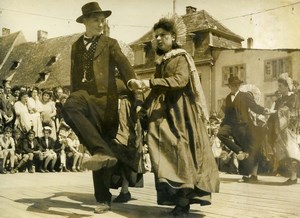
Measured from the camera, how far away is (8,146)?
7.27 meters

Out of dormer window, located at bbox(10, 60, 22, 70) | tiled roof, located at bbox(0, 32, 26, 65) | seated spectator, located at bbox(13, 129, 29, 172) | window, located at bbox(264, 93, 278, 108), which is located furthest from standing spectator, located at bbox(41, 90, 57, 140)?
tiled roof, located at bbox(0, 32, 26, 65)

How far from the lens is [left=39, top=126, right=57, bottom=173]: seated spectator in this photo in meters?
7.69

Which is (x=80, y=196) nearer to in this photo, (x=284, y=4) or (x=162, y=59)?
(x=162, y=59)

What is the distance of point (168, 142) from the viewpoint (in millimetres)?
3170

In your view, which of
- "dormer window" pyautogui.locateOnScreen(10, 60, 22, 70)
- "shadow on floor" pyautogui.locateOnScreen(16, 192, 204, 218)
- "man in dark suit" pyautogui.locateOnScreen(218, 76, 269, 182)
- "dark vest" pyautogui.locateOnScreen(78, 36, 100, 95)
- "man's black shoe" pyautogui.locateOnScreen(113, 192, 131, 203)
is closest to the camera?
"shadow on floor" pyautogui.locateOnScreen(16, 192, 204, 218)

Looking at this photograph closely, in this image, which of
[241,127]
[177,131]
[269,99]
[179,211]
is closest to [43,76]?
[269,99]

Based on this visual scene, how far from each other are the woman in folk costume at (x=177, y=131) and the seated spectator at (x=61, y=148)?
190 inches

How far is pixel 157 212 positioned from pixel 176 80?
105cm

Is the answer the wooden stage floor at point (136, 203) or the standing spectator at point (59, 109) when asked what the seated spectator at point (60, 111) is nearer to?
the standing spectator at point (59, 109)

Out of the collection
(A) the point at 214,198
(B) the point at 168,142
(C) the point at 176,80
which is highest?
(C) the point at 176,80

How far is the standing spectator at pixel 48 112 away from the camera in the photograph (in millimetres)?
8250

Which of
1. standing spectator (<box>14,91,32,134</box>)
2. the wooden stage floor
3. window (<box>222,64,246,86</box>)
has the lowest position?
the wooden stage floor

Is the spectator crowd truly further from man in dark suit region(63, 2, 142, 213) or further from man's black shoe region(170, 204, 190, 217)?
man's black shoe region(170, 204, 190, 217)

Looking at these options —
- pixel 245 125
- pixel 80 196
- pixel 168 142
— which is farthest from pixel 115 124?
pixel 245 125
